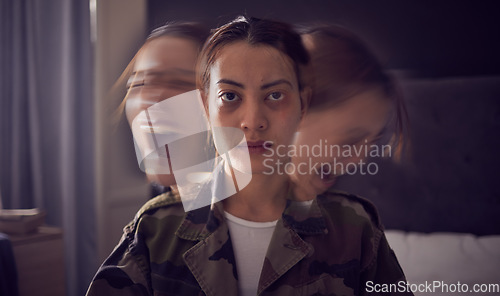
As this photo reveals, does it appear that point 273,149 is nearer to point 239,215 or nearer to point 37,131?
point 239,215

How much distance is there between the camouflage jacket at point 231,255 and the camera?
1.68 feet

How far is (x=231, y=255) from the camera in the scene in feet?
1.74

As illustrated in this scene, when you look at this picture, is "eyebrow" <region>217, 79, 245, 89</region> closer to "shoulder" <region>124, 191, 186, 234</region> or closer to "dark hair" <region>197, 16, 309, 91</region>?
"dark hair" <region>197, 16, 309, 91</region>

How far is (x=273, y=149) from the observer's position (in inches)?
20.0

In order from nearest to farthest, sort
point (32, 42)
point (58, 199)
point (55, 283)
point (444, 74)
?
point (444, 74) < point (55, 283) < point (32, 42) < point (58, 199)

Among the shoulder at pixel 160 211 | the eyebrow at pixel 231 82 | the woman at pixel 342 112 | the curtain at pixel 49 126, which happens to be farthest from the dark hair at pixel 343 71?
the curtain at pixel 49 126

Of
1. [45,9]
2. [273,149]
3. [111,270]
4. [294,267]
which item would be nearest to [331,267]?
[294,267]

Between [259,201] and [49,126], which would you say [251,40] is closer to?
[259,201]

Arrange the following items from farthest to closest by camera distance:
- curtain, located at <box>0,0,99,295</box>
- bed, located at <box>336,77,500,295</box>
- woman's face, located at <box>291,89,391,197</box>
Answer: curtain, located at <box>0,0,99,295</box>, bed, located at <box>336,77,500,295</box>, woman's face, located at <box>291,89,391,197</box>

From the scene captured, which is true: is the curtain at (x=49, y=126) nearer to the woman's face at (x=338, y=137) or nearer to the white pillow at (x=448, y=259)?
the woman's face at (x=338, y=137)

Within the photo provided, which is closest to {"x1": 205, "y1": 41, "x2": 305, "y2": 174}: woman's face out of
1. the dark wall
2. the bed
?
the dark wall

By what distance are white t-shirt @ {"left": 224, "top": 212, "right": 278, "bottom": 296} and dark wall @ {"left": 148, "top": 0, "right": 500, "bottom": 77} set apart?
12.2 inches

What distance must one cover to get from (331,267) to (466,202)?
63 centimetres

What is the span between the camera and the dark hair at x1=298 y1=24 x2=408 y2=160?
0.56m
